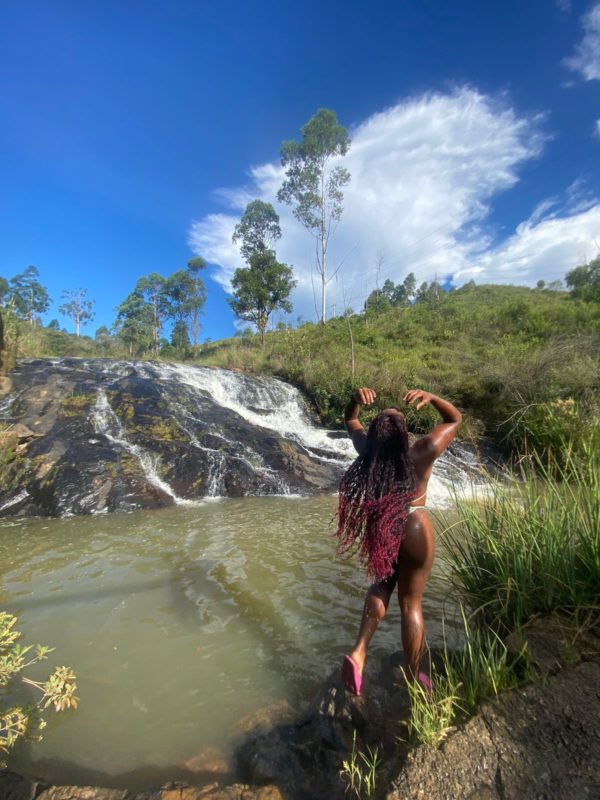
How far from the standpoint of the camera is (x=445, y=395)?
46.3 ft

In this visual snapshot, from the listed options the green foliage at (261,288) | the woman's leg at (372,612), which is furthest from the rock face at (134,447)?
the green foliage at (261,288)

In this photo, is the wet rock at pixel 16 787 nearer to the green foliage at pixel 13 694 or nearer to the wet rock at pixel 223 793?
the green foliage at pixel 13 694

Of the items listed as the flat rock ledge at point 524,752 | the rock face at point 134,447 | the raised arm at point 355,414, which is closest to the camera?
the flat rock ledge at point 524,752

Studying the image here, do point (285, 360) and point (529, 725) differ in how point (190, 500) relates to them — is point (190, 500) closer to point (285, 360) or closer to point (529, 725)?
point (529, 725)

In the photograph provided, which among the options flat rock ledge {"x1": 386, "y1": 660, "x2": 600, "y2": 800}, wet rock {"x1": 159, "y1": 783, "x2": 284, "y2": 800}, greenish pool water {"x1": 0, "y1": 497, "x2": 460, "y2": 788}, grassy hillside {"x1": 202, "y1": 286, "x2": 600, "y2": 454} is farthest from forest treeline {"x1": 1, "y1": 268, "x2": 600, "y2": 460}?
wet rock {"x1": 159, "y1": 783, "x2": 284, "y2": 800}

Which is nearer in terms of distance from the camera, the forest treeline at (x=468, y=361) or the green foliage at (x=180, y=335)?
the forest treeline at (x=468, y=361)

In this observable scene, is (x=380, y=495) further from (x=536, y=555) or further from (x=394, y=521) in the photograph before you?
(x=536, y=555)

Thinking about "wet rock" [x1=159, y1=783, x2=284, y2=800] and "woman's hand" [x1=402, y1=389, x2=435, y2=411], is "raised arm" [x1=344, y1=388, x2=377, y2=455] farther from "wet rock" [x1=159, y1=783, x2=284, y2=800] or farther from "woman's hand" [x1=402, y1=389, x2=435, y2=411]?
"wet rock" [x1=159, y1=783, x2=284, y2=800]

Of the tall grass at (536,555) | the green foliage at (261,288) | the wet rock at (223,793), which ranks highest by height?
the green foliage at (261,288)

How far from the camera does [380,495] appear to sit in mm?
2189

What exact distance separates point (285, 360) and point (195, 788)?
16.4 meters

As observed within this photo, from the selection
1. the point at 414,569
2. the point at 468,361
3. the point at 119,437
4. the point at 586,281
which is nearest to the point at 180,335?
the point at 468,361

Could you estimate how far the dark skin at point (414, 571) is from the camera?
6.78 ft

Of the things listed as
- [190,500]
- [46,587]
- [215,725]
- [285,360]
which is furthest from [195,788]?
[285,360]
